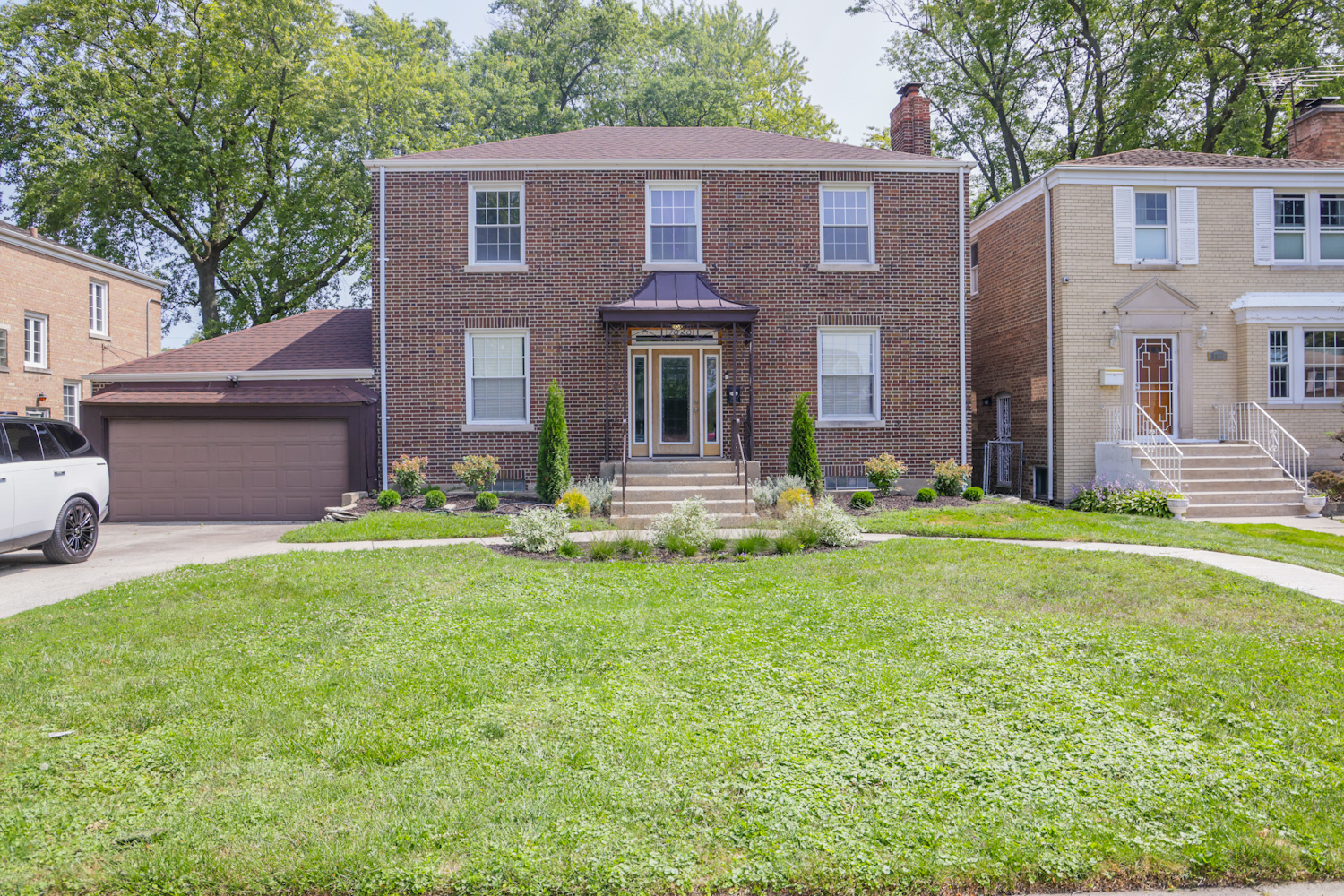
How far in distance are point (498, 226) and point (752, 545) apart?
31.1 feet

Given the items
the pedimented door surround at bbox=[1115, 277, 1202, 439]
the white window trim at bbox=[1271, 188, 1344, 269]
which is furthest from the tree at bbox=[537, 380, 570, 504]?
the white window trim at bbox=[1271, 188, 1344, 269]

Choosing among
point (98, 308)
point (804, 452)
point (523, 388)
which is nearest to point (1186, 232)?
point (804, 452)

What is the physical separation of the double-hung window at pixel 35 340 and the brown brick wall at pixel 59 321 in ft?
0.44

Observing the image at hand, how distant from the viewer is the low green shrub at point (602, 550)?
916 cm

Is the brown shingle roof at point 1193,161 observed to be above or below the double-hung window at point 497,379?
above

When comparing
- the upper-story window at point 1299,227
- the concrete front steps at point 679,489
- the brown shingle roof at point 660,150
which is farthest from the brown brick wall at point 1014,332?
the concrete front steps at point 679,489

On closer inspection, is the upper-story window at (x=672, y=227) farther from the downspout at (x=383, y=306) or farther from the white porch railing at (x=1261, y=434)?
the white porch railing at (x=1261, y=434)

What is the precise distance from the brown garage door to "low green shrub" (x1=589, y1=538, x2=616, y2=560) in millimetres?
8137

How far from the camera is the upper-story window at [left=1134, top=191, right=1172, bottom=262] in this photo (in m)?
16.1

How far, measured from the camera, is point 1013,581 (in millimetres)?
7352

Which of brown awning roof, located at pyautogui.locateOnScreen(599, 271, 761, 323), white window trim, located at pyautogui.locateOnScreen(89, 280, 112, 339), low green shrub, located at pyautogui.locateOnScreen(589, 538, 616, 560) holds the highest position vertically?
white window trim, located at pyautogui.locateOnScreen(89, 280, 112, 339)

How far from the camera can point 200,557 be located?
9820 mm

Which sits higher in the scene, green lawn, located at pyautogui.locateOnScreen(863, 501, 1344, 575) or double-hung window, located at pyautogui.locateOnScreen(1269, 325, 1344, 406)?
double-hung window, located at pyautogui.locateOnScreen(1269, 325, 1344, 406)

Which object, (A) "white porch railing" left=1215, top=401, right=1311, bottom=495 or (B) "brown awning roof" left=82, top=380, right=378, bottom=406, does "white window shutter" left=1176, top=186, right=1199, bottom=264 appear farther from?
(B) "brown awning roof" left=82, top=380, right=378, bottom=406
